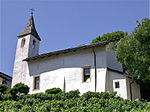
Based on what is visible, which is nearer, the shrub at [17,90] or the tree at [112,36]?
the shrub at [17,90]

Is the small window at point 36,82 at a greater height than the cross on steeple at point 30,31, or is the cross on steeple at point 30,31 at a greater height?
the cross on steeple at point 30,31

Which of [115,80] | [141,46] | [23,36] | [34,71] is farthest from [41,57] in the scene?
[141,46]

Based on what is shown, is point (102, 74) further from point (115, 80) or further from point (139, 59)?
point (139, 59)

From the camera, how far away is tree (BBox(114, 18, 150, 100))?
1664 cm

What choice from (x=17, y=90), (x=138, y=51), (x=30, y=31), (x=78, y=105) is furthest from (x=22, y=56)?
(x=78, y=105)

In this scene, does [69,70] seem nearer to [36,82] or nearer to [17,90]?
[36,82]

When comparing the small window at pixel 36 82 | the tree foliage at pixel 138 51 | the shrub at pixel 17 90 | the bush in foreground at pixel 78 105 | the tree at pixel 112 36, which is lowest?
the bush in foreground at pixel 78 105

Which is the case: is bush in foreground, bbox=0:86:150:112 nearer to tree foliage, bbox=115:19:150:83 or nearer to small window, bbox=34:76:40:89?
tree foliage, bbox=115:19:150:83

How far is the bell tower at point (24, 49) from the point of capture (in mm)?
25219

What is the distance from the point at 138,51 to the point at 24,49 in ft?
45.4

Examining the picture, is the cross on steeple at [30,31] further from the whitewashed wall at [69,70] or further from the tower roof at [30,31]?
the whitewashed wall at [69,70]

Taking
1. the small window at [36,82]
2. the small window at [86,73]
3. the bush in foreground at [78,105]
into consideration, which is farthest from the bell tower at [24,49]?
the bush in foreground at [78,105]

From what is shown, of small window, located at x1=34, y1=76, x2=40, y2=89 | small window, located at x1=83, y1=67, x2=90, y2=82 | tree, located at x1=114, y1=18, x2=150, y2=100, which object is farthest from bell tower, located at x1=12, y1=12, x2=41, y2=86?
tree, located at x1=114, y1=18, x2=150, y2=100

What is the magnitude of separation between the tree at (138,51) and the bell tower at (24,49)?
11375mm
